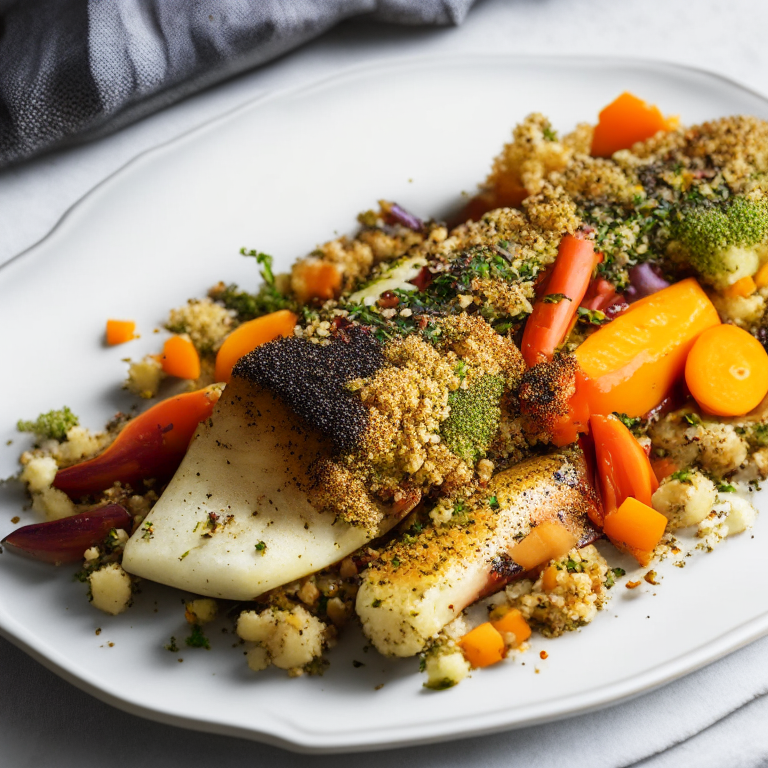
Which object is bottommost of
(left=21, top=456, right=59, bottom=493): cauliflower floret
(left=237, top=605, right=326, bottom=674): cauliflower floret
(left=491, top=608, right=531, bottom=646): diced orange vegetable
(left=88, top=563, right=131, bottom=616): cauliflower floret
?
(left=491, top=608, right=531, bottom=646): diced orange vegetable

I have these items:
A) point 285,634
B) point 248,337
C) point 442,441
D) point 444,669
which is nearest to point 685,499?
point 442,441

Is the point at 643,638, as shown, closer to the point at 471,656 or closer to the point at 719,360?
the point at 471,656

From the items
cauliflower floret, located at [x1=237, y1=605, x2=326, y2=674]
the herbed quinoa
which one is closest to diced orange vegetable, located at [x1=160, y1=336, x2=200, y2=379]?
the herbed quinoa

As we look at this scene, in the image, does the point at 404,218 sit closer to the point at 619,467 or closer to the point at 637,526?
the point at 619,467

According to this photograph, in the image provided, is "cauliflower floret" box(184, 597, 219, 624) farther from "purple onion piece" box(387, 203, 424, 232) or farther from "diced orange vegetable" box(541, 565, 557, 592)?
"purple onion piece" box(387, 203, 424, 232)

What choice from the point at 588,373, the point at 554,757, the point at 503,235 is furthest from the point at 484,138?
the point at 554,757

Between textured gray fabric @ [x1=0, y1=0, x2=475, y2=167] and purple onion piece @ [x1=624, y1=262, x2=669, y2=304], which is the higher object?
textured gray fabric @ [x1=0, y1=0, x2=475, y2=167]
